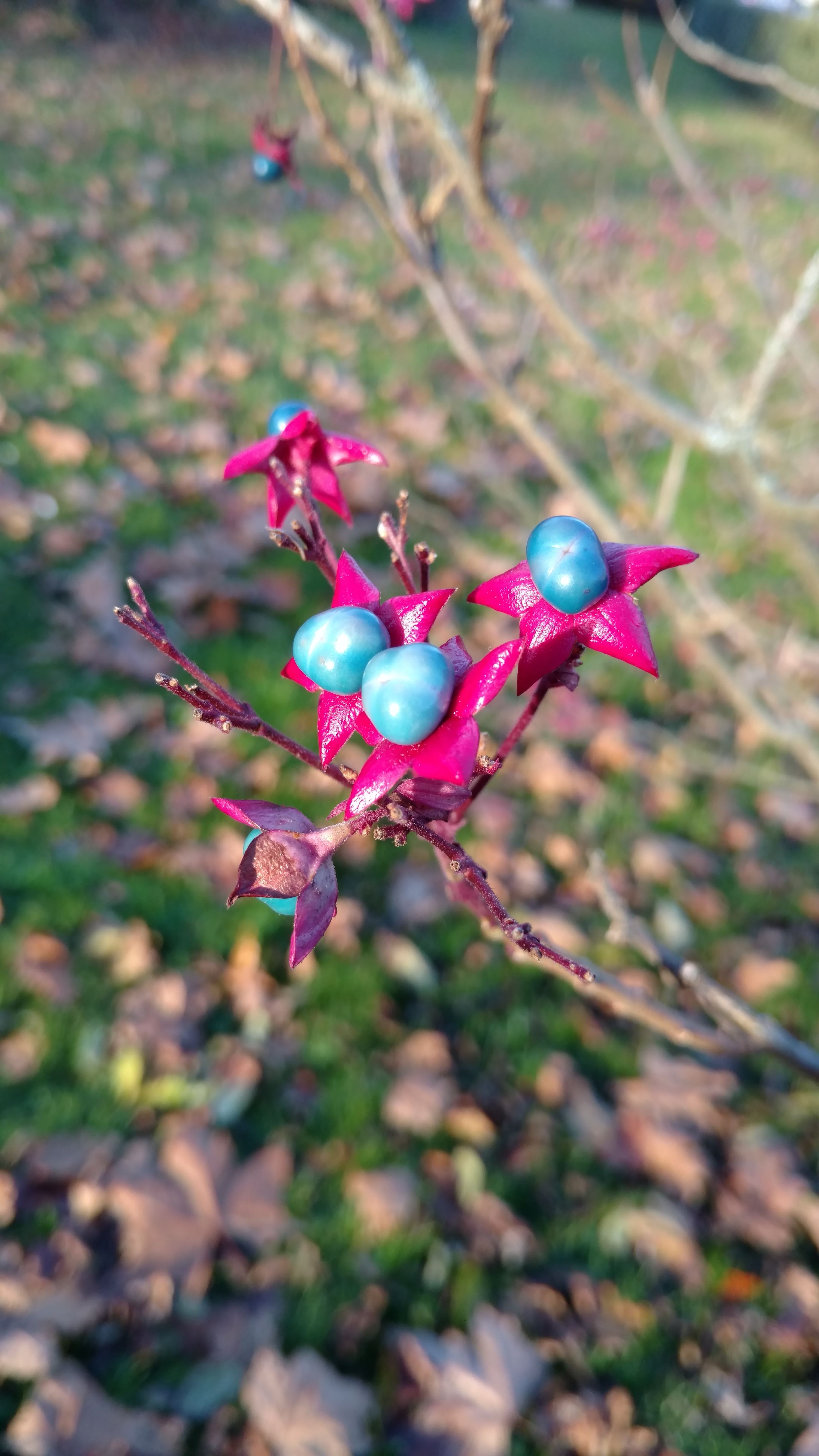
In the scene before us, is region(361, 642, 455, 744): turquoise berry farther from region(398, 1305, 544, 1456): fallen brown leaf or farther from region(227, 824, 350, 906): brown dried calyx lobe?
region(398, 1305, 544, 1456): fallen brown leaf

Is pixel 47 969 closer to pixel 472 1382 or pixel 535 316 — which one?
pixel 472 1382

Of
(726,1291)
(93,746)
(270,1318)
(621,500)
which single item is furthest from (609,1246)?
(621,500)

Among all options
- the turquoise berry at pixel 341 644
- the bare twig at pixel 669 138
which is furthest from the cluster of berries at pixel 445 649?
the bare twig at pixel 669 138

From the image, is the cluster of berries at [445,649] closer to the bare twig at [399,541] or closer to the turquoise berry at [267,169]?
the bare twig at [399,541]

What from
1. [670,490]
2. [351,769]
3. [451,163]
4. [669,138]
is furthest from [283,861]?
[669,138]

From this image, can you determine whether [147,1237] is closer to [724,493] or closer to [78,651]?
[78,651]

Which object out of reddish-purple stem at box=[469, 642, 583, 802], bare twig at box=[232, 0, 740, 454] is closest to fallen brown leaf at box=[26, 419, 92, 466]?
bare twig at box=[232, 0, 740, 454]
